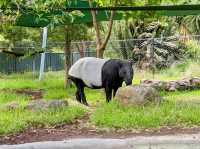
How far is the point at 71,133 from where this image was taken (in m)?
8.98

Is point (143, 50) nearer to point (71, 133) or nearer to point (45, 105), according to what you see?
point (45, 105)

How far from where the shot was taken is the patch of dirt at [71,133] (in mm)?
8523

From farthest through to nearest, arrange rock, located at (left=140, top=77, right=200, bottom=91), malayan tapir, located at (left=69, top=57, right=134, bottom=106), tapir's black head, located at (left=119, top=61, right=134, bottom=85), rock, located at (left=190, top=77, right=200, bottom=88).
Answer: rock, located at (left=190, top=77, right=200, bottom=88) → rock, located at (left=140, top=77, right=200, bottom=91) → malayan tapir, located at (left=69, top=57, right=134, bottom=106) → tapir's black head, located at (left=119, top=61, right=134, bottom=85)

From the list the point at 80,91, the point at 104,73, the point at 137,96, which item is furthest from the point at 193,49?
the point at 137,96

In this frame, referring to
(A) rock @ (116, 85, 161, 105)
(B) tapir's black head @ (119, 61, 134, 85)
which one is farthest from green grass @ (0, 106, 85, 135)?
(B) tapir's black head @ (119, 61, 134, 85)

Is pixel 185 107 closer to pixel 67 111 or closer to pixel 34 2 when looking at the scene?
pixel 67 111

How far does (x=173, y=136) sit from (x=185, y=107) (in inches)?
98.9

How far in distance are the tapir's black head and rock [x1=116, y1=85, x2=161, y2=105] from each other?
4.16 ft

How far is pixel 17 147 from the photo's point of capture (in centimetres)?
777

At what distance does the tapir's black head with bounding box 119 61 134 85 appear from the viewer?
12206 millimetres

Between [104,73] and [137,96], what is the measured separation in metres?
2.14

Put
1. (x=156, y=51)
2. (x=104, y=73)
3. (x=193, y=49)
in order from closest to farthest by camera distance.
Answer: (x=104, y=73), (x=193, y=49), (x=156, y=51)

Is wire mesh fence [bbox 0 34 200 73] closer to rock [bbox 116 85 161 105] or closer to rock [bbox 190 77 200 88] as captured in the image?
rock [bbox 190 77 200 88]

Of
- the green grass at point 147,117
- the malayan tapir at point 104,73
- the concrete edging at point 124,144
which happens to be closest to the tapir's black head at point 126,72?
the malayan tapir at point 104,73
